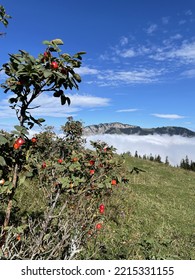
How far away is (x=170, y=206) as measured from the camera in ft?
54.6

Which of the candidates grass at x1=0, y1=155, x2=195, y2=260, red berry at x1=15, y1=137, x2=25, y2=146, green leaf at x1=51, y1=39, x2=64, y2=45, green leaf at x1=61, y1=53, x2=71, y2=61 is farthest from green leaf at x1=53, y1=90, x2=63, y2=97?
grass at x1=0, y1=155, x2=195, y2=260

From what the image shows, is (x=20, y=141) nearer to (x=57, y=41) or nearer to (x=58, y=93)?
(x=58, y=93)

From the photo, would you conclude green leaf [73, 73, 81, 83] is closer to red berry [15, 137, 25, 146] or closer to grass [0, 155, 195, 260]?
red berry [15, 137, 25, 146]

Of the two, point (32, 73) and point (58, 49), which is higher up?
point (58, 49)

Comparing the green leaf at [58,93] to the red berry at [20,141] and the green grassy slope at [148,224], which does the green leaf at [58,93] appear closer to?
the red berry at [20,141]

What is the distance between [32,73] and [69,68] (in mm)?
458

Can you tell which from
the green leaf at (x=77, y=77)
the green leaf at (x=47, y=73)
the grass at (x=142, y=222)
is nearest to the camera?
the green leaf at (x=47, y=73)

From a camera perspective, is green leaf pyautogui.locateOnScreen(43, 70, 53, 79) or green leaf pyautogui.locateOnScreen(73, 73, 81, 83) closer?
green leaf pyautogui.locateOnScreen(43, 70, 53, 79)

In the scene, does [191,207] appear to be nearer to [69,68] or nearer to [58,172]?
[58,172]

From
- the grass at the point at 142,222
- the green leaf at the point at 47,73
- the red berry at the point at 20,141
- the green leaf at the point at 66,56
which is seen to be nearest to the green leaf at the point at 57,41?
the green leaf at the point at 66,56

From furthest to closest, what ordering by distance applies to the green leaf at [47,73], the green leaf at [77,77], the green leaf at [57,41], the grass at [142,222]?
the grass at [142,222] < the green leaf at [77,77] < the green leaf at [57,41] < the green leaf at [47,73]

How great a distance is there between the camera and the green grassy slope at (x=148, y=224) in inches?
275

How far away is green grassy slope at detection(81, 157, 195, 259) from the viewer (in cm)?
700
